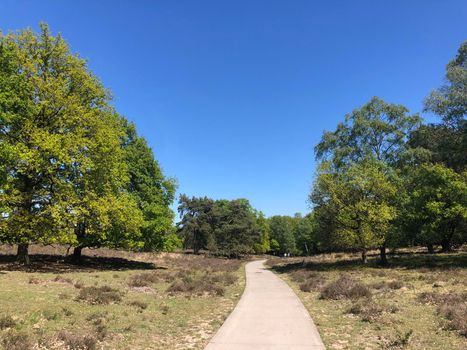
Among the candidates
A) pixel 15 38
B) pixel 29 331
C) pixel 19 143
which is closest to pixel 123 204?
pixel 19 143

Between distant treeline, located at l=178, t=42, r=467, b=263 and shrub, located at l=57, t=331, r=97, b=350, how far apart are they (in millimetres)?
26284

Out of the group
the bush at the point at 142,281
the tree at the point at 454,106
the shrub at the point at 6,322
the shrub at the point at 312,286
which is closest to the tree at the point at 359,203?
the tree at the point at 454,106

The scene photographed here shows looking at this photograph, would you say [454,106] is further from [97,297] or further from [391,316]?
[97,297]

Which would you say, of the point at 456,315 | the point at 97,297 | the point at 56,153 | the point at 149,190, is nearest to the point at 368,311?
the point at 456,315

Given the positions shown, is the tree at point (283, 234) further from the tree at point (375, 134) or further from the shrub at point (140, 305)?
the shrub at point (140, 305)

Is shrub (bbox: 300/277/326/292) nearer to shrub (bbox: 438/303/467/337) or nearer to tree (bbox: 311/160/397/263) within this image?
shrub (bbox: 438/303/467/337)

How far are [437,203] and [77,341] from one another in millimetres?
27433

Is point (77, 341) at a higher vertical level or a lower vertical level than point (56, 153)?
lower

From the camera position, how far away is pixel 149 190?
32.4 metres

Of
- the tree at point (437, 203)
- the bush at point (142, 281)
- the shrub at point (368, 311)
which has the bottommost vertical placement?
the bush at point (142, 281)

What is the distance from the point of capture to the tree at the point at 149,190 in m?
31.0

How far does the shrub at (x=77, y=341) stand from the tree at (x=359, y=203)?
26.3m

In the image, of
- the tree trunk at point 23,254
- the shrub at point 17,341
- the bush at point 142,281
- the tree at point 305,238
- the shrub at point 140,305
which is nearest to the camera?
the shrub at point 17,341

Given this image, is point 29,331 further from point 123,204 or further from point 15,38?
point 15,38
